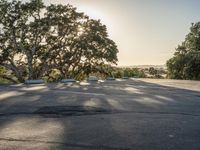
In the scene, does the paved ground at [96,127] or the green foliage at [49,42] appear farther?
the green foliage at [49,42]

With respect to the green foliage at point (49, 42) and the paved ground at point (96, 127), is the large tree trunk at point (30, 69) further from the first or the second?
the paved ground at point (96, 127)

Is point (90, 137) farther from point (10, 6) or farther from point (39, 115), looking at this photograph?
point (10, 6)

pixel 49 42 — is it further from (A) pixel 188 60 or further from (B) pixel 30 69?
(A) pixel 188 60

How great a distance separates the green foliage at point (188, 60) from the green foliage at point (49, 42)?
545 inches

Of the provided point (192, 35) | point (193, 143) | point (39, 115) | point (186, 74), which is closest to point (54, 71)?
point (186, 74)

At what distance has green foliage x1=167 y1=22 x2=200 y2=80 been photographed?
5312 centimetres

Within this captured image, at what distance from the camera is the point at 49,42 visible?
45000 mm

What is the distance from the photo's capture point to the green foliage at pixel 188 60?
53.1m

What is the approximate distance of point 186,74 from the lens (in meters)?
53.5

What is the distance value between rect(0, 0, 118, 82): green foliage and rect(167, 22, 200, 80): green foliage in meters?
13.9

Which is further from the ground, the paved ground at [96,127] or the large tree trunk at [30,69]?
the large tree trunk at [30,69]

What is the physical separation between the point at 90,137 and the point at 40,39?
132 ft

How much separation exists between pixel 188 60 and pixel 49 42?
2356 centimetres

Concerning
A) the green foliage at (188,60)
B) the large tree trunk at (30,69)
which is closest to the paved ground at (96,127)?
the large tree trunk at (30,69)
